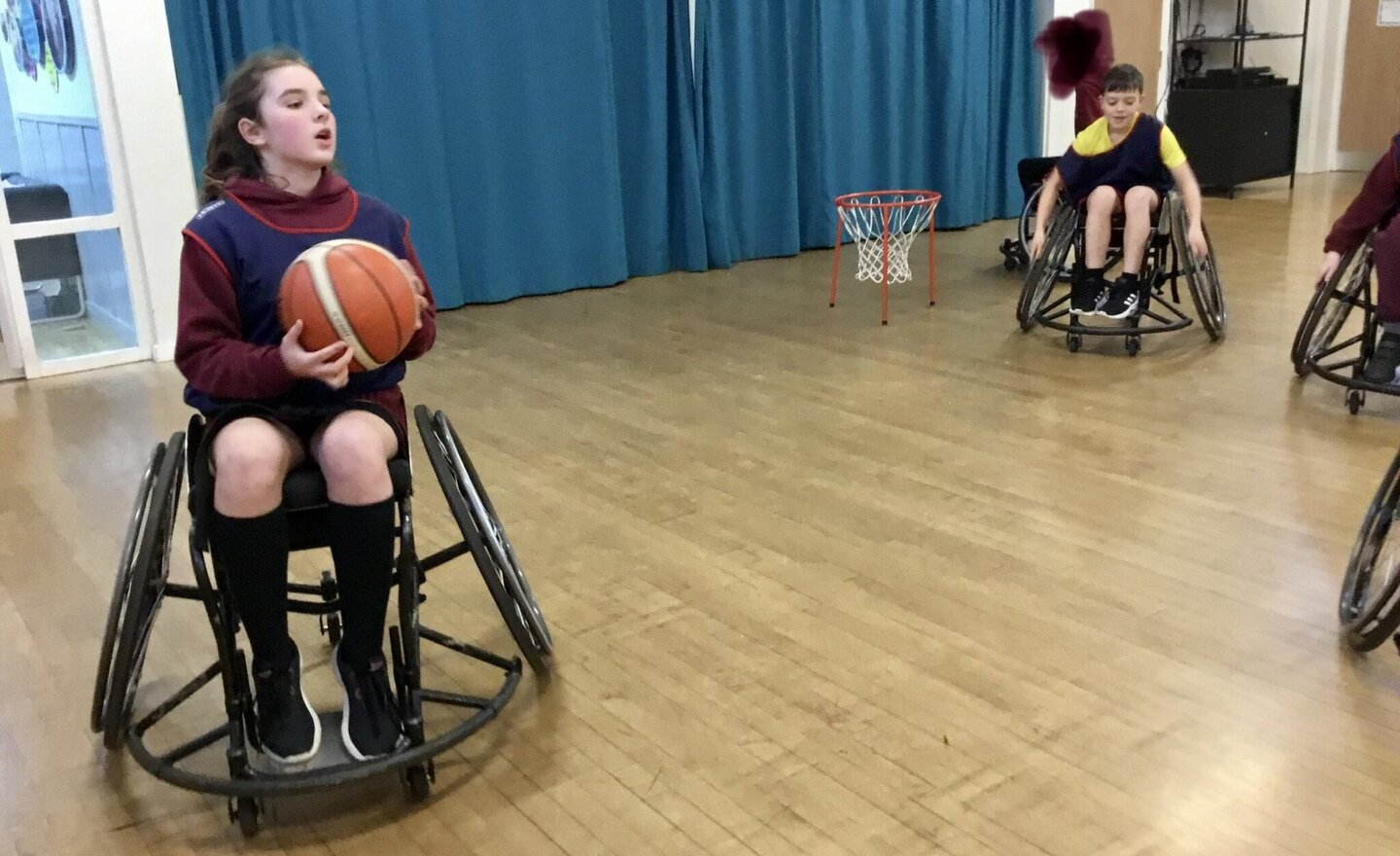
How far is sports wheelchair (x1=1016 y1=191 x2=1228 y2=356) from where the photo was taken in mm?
4152

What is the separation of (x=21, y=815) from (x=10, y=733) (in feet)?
0.95

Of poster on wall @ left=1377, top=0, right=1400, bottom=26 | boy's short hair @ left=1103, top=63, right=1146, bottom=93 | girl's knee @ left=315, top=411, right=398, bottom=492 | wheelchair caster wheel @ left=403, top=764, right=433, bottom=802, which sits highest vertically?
poster on wall @ left=1377, top=0, right=1400, bottom=26

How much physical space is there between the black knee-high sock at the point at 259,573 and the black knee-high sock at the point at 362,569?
0.08m

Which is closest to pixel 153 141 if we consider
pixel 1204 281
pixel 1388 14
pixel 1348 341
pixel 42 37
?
pixel 42 37

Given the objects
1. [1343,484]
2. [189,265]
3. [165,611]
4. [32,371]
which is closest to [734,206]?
[32,371]

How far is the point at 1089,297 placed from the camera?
169 inches

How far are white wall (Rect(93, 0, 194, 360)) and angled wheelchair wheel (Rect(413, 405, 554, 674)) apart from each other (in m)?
2.74

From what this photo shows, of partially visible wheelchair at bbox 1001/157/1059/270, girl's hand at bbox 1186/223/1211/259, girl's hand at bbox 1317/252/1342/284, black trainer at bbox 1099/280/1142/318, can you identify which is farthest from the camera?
partially visible wheelchair at bbox 1001/157/1059/270

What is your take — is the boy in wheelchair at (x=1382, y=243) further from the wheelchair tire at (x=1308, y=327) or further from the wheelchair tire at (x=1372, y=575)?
the wheelchair tire at (x=1372, y=575)

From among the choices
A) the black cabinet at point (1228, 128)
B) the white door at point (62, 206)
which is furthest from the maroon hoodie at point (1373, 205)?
the black cabinet at point (1228, 128)

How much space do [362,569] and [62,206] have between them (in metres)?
3.61

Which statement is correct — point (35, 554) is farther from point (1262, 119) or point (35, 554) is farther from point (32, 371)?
point (1262, 119)

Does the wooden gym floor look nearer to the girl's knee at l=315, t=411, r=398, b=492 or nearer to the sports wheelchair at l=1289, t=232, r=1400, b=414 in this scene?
the sports wheelchair at l=1289, t=232, r=1400, b=414

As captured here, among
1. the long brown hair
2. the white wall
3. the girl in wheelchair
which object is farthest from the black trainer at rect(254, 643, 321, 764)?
the white wall
